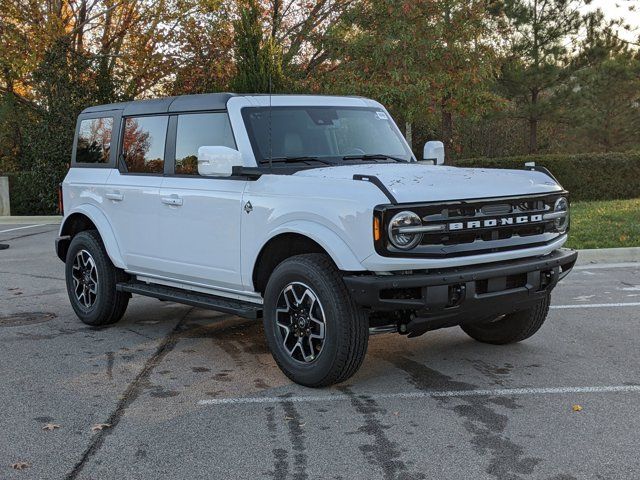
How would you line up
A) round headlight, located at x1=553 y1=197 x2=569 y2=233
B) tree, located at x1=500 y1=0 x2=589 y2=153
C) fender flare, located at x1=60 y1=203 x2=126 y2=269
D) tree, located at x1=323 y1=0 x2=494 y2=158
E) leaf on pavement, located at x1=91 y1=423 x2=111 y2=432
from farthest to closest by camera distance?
tree, located at x1=500 y1=0 x2=589 y2=153 < tree, located at x1=323 y1=0 x2=494 y2=158 < fender flare, located at x1=60 y1=203 x2=126 y2=269 < round headlight, located at x1=553 y1=197 x2=569 y2=233 < leaf on pavement, located at x1=91 y1=423 x2=111 y2=432

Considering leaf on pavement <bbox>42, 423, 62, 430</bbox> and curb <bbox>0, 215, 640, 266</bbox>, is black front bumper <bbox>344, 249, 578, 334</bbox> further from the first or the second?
curb <bbox>0, 215, 640, 266</bbox>

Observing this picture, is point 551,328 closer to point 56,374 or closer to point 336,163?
point 336,163

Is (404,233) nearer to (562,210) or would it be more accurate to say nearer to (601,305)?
A: (562,210)

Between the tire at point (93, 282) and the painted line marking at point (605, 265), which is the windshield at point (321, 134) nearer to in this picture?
the tire at point (93, 282)

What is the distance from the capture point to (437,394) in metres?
5.05

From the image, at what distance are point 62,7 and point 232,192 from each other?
22375mm

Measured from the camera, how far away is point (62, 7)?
25.5m

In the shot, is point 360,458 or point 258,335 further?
point 258,335

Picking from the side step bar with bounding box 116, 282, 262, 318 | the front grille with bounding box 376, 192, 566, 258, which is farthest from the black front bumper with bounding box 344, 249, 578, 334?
the side step bar with bounding box 116, 282, 262, 318

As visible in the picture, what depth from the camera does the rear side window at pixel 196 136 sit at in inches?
238

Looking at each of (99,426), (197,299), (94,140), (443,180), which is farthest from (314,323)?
(94,140)

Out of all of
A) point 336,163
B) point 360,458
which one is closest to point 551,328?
point 336,163

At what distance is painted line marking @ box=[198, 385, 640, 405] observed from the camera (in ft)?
16.4

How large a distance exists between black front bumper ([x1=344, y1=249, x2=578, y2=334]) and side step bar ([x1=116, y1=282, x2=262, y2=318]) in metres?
1.11
